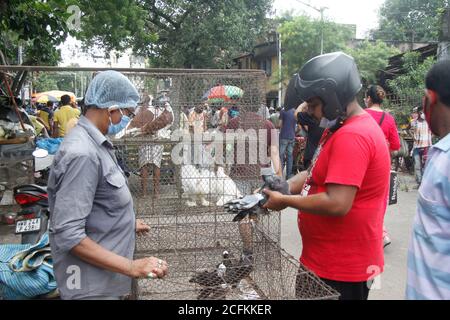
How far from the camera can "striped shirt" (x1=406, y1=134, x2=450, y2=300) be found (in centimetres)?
158

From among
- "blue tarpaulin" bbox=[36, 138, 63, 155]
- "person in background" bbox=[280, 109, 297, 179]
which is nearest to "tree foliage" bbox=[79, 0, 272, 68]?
"person in background" bbox=[280, 109, 297, 179]

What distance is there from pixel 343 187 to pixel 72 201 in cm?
112

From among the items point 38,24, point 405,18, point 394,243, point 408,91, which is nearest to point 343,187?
point 394,243

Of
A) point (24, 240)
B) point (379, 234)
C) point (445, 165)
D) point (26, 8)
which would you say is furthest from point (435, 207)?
point (26, 8)

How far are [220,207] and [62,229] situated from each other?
2.35 metres

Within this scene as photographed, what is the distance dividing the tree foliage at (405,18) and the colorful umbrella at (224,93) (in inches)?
1263

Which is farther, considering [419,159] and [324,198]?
[419,159]

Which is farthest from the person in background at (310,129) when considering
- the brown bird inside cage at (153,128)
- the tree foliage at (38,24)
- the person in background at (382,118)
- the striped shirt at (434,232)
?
the tree foliage at (38,24)

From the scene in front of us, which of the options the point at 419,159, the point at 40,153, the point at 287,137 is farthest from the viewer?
the point at 287,137

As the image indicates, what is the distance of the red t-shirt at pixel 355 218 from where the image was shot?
198 cm

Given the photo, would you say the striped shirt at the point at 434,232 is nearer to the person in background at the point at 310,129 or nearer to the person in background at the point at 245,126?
the person in background at the point at 310,129

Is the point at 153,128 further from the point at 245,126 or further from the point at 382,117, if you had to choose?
the point at 382,117

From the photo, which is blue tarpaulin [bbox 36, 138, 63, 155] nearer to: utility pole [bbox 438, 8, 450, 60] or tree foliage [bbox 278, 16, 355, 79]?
utility pole [bbox 438, 8, 450, 60]

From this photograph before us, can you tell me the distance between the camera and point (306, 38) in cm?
2498
